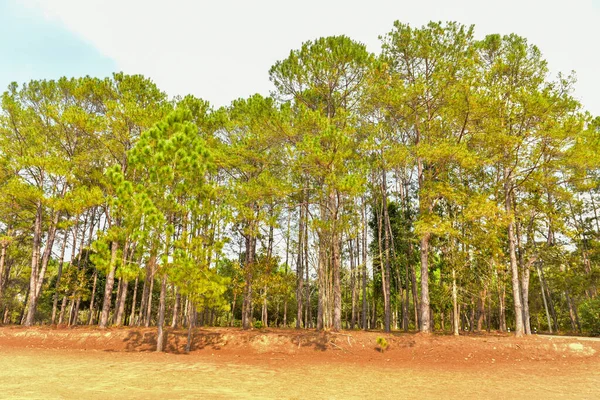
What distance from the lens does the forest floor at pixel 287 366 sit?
7098 millimetres

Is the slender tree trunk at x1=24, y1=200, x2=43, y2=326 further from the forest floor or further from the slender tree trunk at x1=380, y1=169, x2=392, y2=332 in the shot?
the slender tree trunk at x1=380, y1=169, x2=392, y2=332

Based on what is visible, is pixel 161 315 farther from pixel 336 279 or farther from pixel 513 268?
pixel 513 268

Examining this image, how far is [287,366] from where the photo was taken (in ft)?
36.3

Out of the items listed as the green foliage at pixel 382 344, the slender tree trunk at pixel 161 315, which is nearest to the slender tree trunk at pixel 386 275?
the green foliage at pixel 382 344

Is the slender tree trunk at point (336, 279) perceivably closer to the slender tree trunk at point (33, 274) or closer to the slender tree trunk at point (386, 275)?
the slender tree trunk at point (386, 275)

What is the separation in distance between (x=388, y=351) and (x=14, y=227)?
25.1 metres

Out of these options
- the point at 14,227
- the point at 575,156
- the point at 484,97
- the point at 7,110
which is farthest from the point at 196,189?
the point at 14,227

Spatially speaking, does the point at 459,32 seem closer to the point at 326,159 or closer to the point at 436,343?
the point at 326,159

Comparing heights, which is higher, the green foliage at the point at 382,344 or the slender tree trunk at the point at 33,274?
the slender tree trunk at the point at 33,274

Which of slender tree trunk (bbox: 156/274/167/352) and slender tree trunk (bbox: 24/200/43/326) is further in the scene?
slender tree trunk (bbox: 24/200/43/326)

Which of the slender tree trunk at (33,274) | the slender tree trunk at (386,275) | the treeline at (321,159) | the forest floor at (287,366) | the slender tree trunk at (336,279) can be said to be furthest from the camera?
the slender tree trunk at (386,275)

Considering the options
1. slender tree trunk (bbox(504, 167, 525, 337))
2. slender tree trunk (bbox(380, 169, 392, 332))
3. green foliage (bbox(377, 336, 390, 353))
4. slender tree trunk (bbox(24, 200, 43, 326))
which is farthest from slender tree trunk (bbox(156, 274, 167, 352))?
slender tree trunk (bbox(504, 167, 525, 337))

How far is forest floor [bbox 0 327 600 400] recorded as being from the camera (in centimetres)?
710

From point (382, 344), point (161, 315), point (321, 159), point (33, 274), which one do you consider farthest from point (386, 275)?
point (33, 274)
